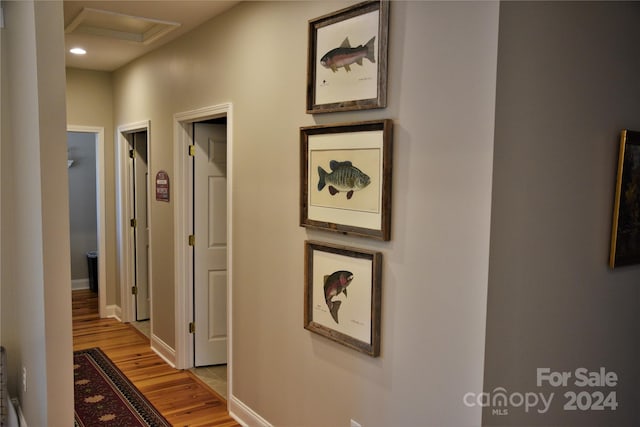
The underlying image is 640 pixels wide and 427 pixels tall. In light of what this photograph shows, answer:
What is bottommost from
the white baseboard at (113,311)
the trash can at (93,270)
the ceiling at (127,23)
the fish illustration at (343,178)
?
the white baseboard at (113,311)

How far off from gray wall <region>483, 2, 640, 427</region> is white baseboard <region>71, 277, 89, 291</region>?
21.1 feet

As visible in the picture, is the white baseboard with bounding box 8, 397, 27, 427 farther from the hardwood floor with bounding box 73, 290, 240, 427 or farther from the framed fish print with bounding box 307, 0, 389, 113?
the framed fish print with bounding box 307, 0, 389, 113

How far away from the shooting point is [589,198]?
2094 mm

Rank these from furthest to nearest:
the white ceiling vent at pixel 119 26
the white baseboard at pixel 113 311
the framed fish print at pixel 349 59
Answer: the white baseboard at pixel 113 311, the white ceiling vent at pixel 119 26, the framed fish print at pixel 349 59

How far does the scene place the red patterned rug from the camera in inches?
135

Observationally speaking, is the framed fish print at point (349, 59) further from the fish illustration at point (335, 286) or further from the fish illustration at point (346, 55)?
the fish illustration at point (335, 286)

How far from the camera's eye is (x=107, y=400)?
3.72 m

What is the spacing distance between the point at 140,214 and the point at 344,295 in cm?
362

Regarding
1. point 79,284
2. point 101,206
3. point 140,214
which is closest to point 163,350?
point 140,214

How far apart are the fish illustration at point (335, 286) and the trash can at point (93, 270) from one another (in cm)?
507

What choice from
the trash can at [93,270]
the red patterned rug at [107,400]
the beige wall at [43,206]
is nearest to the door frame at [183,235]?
the red patterned rug at [107,400]

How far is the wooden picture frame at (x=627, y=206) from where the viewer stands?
2.16 m

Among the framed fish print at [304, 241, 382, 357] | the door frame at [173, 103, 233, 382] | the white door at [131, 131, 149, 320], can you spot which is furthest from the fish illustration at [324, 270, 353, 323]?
the white door at [131, 131, 149, 320]

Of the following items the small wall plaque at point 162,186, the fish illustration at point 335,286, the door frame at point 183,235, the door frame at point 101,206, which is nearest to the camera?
the fish illustration at point 335,286
